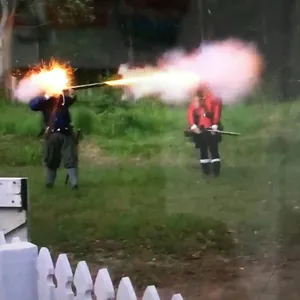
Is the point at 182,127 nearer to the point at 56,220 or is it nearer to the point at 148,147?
the point at 148,147

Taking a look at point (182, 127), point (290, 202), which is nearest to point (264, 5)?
point (182, 127)

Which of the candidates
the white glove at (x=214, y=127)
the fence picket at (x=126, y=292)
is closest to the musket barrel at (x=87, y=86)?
the white glove at (x=214, y=127)

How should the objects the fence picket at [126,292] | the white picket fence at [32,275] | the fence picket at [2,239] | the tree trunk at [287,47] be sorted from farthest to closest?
the fence picket at [2,239], the tree trunk at [287,47], the white picket fence at [32,275], the fence picket at [126,292]

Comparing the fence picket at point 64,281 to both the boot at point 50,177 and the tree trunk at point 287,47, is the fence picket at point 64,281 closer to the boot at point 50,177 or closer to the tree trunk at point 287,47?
the boot at point 50,177

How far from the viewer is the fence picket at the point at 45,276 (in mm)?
2486

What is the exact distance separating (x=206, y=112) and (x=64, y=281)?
84 cm

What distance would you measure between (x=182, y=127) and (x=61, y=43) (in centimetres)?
63

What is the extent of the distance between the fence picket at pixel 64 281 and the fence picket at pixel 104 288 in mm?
140

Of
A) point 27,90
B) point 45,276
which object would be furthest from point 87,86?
point 45,276

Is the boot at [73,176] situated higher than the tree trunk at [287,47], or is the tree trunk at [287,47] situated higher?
the tree trunk at [287,47]

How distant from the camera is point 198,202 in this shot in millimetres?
2668

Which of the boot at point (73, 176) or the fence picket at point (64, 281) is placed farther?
the boot at point (73, 176)

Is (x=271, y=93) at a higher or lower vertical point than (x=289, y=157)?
higher

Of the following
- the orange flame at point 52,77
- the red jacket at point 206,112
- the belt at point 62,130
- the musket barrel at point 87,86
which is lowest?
the belt at point 62,130
